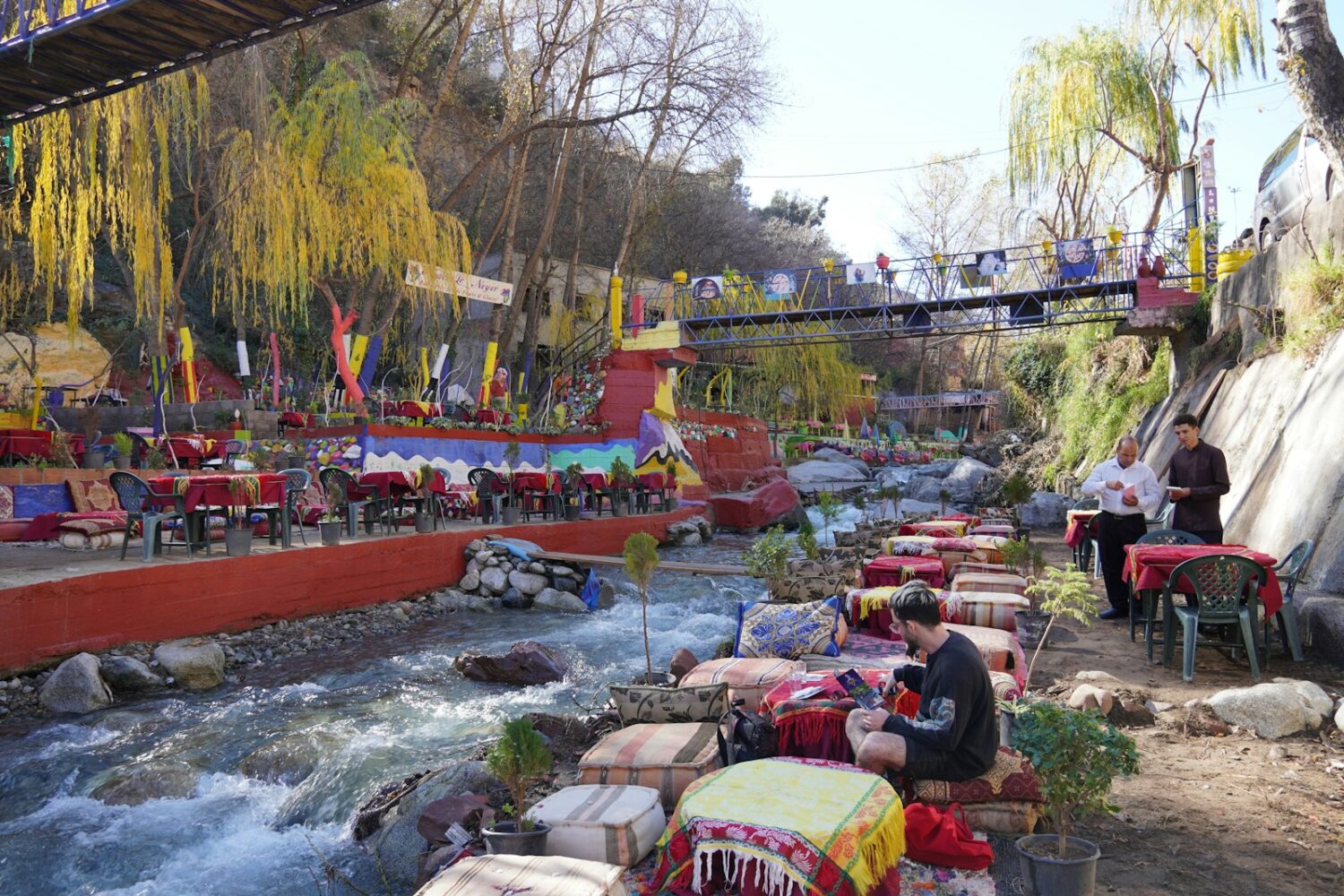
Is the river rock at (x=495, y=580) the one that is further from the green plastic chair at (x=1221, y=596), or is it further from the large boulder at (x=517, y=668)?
the green plastic chair at (x=1221, y=596)

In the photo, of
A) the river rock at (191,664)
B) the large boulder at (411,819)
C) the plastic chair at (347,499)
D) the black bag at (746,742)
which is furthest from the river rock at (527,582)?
the black bag at (746,742)

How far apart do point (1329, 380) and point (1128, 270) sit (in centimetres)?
1210

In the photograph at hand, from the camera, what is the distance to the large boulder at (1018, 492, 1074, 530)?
17.6 meters

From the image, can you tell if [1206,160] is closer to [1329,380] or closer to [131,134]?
[1329,380]

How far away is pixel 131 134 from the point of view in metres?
11.0

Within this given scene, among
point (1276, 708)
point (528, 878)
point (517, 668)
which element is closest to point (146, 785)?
point (517, 668)

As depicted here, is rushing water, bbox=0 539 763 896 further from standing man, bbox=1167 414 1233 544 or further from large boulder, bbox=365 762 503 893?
standing man, bbox=1167 414 1233 544

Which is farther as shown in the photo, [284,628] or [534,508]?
Result: [534,508]

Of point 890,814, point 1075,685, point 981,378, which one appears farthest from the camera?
point 981,378

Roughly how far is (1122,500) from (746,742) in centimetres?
512

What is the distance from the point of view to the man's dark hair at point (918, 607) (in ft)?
12.5

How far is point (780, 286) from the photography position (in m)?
22.8

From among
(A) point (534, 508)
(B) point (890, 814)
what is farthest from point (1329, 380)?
(A) point (534, 508)

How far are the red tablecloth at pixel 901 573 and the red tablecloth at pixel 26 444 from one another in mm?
10283
